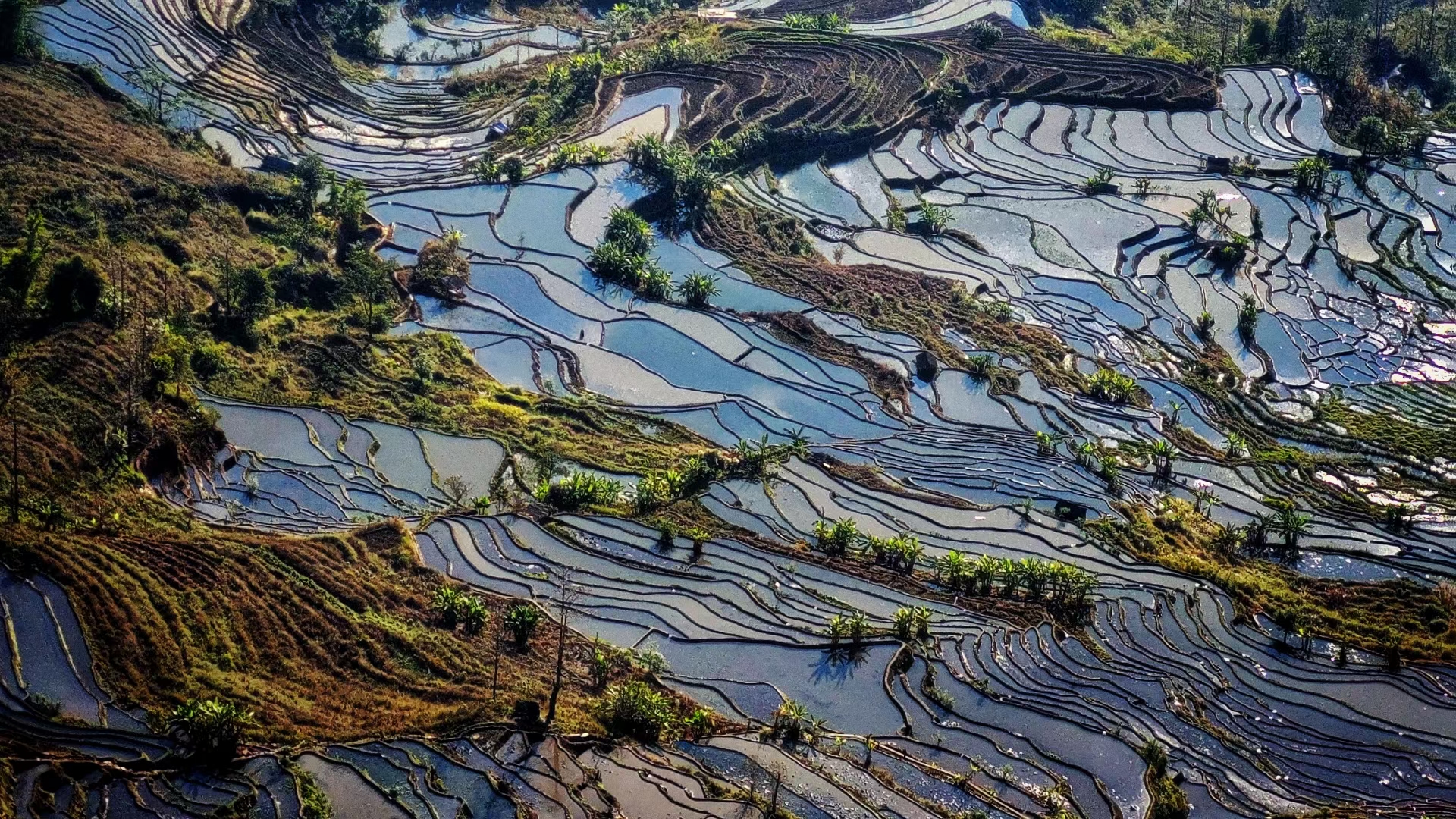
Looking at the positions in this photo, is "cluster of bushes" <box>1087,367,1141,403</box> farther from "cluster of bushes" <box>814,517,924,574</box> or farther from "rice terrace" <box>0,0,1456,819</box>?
"cluster of bushes" <box>814,517,924,574</box>

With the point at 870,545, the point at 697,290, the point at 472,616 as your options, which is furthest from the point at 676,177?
the point at 472,616

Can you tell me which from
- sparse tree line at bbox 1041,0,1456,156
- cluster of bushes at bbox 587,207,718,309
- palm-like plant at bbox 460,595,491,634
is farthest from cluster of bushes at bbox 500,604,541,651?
sparse tree line at bbox 1041,0,1456,156

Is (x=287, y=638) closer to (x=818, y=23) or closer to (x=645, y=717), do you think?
(x=645, y=717)

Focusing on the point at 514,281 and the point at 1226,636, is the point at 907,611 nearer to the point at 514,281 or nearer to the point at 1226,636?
the point at 1226,636

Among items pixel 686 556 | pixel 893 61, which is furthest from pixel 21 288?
pixel 893 61

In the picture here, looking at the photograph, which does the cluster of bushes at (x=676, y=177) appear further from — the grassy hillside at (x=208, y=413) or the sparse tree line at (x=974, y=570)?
the sparse tree line at (x=974, y=570)

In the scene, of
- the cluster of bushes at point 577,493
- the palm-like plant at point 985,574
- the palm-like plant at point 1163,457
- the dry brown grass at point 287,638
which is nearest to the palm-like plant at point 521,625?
the dry brown grass at point 287,638
